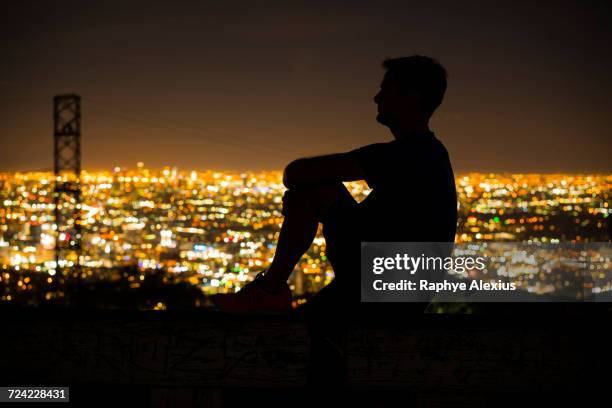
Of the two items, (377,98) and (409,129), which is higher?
(377,98)

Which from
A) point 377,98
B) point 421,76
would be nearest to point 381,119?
point 377,98

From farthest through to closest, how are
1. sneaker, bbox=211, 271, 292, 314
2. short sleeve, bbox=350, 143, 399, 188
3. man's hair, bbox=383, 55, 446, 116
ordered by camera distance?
sneaker, bbox=211, 271, 292, 314 → man's hair, bbox=383, 55, 446, 116 → short sleeve, bbox=350, 143, 399, 188

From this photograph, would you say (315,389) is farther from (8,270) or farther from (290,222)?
(8,270)

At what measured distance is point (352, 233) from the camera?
2.30m

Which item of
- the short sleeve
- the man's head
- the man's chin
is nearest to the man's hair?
the man's head

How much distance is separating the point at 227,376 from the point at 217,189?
33937mm

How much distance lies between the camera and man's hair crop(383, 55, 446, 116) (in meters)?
2.33

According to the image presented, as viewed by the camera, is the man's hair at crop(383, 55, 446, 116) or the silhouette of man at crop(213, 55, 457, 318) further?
the man's hair at crop(383, 55, 446, 116)

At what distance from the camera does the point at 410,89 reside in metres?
2.34

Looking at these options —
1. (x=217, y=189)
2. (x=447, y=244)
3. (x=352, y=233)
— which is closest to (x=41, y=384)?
(x=352, y=233)

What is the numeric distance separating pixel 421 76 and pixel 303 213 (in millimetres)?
686

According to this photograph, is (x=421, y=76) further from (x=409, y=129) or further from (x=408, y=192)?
(x=408, y=192)

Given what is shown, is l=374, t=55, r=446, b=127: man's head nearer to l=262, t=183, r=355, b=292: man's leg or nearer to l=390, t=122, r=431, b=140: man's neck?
l=390, t=122, r=431, b=140: man's neck

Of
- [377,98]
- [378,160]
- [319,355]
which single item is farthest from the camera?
[377,98]
